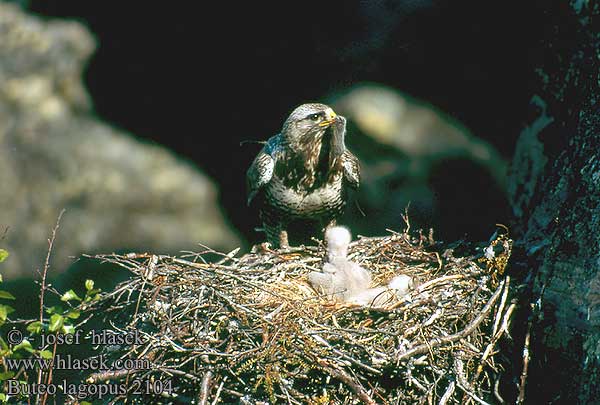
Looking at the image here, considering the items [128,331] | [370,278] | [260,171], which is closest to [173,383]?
[128,331]

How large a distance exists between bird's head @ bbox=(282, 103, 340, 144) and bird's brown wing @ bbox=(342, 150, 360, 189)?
307mm

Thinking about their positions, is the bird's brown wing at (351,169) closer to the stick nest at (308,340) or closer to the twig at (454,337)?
the stick nest at (308,340)

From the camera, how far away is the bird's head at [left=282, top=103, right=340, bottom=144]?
4613 mm

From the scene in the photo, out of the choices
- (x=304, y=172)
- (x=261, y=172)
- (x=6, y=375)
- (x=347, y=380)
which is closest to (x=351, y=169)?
(x=304, y=172)

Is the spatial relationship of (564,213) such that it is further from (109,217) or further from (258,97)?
(109,217)

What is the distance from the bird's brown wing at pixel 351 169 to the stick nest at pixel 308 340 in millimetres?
1217

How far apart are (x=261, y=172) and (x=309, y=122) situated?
0.49 metres

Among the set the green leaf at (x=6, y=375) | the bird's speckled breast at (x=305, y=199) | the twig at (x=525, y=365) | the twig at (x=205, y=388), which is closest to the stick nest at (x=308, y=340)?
the twig at (x=205, y=388)

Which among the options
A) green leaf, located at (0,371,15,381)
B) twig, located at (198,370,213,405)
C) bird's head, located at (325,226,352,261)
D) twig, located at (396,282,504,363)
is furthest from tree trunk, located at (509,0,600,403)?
green leaf, located at (0,371,15,381)

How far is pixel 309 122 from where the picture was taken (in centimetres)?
464

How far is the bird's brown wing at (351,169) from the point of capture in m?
4.88

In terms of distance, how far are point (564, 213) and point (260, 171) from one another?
84.9 inches

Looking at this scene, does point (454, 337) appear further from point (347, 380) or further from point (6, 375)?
point (6, 375)

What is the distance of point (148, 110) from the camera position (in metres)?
5.45
